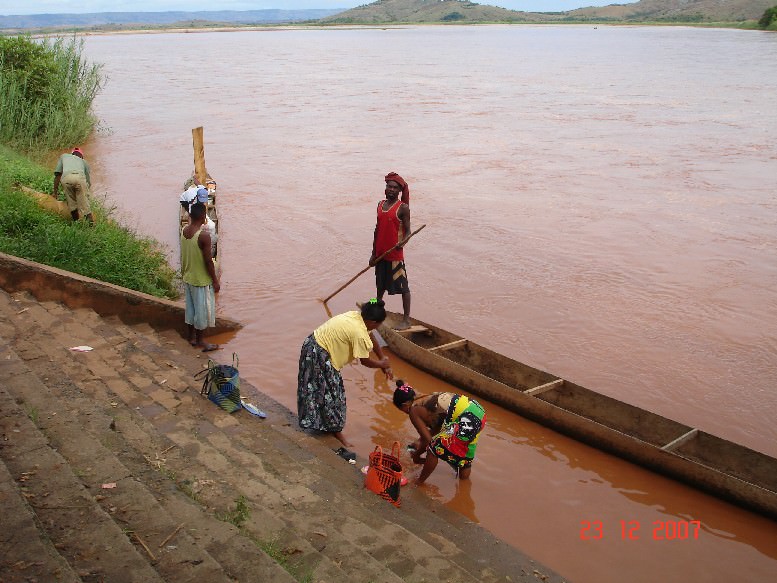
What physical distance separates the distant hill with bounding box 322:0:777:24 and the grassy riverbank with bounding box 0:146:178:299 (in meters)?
95.0

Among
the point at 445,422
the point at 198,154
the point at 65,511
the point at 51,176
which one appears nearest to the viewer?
the point at 65,511

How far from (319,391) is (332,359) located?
0.32 metres

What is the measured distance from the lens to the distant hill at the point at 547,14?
9286 centimetres

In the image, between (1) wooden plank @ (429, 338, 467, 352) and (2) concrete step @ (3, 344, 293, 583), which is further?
(1) wooden plank @ (429, 338, 467, 352)

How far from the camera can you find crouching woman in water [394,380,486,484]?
517 centimetres

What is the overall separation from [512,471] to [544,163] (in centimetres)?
1444

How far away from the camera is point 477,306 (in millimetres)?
10078

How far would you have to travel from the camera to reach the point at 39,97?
17.1m

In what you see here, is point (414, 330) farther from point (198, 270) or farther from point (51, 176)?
point (51, 176)

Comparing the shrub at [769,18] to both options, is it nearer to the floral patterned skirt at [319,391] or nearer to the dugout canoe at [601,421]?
the dugout canoe at [601,421]

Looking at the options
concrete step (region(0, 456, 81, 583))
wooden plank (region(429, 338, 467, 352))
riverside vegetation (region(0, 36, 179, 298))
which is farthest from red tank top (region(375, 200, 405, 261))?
concrete step (region(0, 456, 81, 583))

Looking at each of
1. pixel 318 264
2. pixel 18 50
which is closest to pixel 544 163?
pixel 318 264

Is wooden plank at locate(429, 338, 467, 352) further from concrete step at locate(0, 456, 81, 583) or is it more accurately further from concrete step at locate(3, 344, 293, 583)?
concrete step at locate(0, 456, 81, 583)
